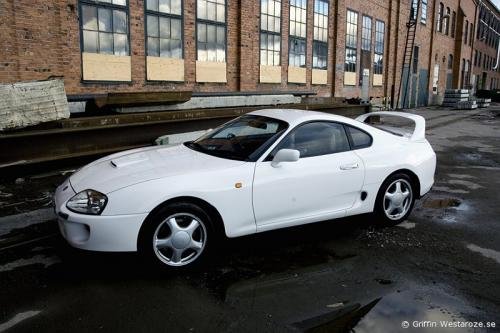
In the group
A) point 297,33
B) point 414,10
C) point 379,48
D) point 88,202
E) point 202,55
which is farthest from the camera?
point 414,10

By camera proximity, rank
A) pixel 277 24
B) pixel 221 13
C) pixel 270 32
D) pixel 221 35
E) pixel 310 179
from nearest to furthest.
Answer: pixel 310 179
pixel 221 13
pixel 221 35
pixel 270 32
pixel 277 24

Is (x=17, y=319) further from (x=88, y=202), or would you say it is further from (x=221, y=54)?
(x=221, y=54)

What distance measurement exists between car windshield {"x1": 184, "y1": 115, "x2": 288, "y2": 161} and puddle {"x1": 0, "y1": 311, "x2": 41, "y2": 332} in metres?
2.20

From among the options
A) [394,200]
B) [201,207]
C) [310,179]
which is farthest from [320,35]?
[201,207]

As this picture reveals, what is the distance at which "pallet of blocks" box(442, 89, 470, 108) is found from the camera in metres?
33.9

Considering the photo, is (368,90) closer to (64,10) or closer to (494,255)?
(64,10)

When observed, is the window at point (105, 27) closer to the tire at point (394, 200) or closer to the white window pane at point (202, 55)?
the white window pane at point (202, 55)

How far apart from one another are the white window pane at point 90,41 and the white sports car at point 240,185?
7352 millimetres

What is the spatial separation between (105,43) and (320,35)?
39.5ft

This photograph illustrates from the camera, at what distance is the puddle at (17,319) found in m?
3.01

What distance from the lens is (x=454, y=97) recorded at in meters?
34.3

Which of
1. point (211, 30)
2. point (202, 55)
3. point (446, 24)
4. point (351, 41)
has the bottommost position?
point (202, 55)

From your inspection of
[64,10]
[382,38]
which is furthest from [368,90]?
[64,10]

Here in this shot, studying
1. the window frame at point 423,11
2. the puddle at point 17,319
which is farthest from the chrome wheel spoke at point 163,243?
the window frame at point 423,11
